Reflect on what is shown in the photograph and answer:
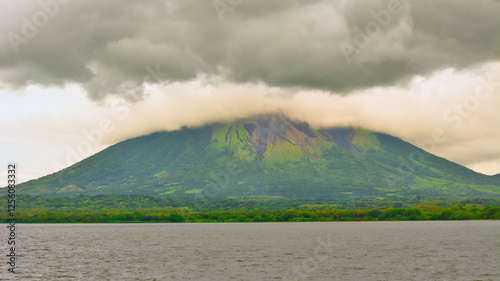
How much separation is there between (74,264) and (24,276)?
53.1 ft

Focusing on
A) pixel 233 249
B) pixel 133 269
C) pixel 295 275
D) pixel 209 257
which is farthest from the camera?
pixel 233 249

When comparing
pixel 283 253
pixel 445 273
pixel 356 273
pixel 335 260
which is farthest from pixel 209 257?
pixel 445 273

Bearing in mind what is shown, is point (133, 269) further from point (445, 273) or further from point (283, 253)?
point (445, 273)

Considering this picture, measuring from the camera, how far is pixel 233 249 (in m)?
114

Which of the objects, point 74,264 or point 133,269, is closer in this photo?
point 133,269

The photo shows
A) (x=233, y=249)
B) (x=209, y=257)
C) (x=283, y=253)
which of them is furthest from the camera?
(x=233, y=249)

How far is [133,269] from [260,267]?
2097 cm

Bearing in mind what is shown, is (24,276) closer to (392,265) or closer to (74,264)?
(74,264)

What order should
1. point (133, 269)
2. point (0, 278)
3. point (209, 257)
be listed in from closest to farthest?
point (0, 278) → point (133, 269) → point (209, 257)

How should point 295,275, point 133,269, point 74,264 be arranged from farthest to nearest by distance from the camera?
point 74,264, point 133,269, point 295,275

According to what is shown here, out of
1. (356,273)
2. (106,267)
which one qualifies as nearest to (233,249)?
(106,267)

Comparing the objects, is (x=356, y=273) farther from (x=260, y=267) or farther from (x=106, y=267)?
(x=106, y=267)

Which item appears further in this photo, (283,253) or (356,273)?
(283,253)

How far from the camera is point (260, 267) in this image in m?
77.9
